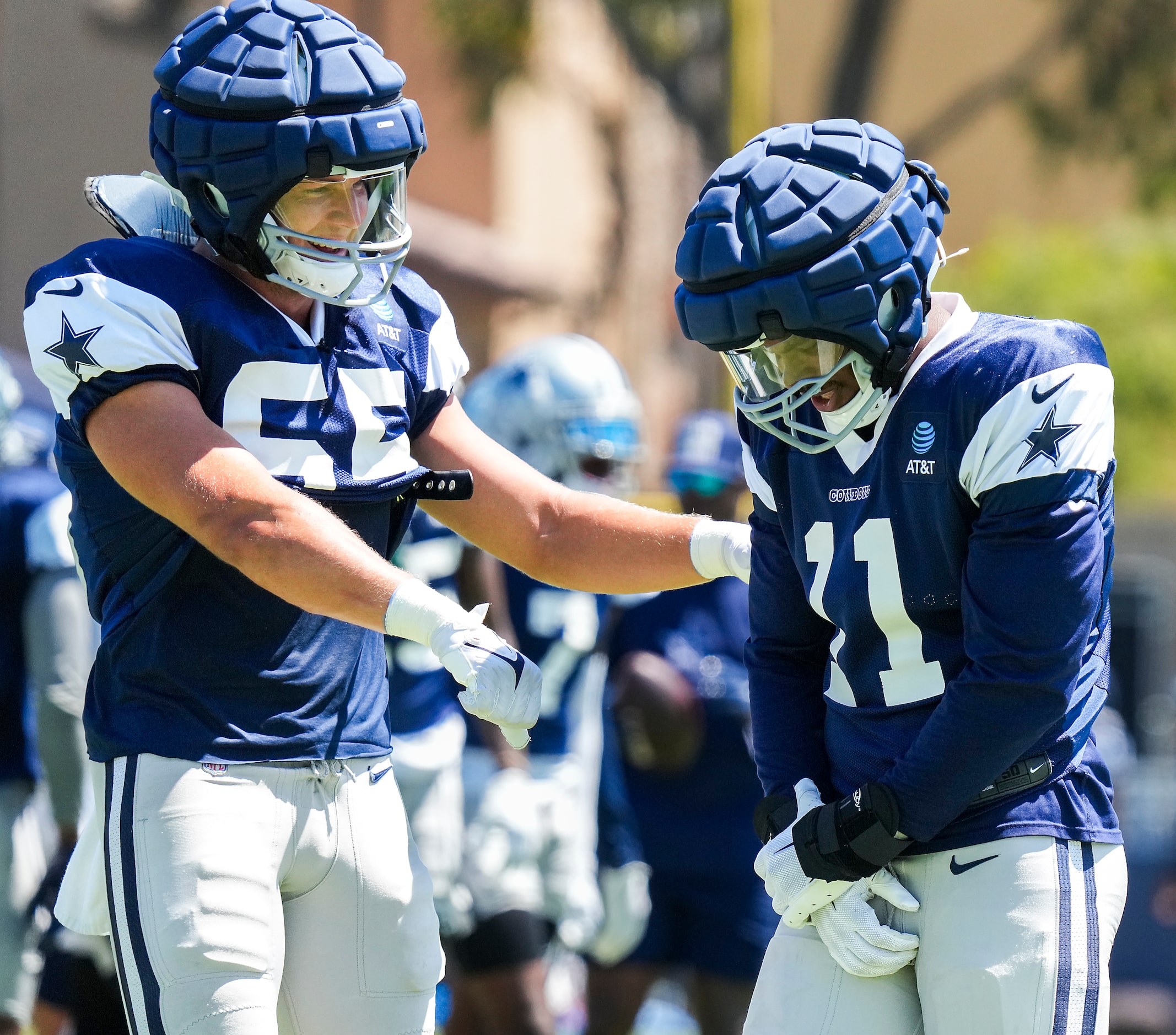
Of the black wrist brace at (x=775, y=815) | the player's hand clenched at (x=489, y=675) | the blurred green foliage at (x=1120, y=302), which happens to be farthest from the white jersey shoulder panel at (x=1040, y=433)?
the blurred green foliage at (x=1120, y=302)

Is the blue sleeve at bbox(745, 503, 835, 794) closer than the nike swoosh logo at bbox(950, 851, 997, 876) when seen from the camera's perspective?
No

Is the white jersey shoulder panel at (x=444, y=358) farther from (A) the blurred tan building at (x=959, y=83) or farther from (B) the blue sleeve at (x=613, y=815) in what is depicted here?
(A) the blurred tan building at (x=959, y=83)

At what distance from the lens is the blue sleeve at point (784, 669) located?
2717 mm

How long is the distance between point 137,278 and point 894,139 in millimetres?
1153

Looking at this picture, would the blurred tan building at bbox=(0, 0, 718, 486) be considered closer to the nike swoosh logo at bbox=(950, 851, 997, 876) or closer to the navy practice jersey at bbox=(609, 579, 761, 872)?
the navy practice jersey at bbox=(609, 579, 761, 872)

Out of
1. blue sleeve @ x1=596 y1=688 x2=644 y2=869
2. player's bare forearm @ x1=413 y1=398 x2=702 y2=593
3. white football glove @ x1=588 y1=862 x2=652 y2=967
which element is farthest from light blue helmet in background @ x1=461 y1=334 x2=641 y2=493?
player's bare forearm @ x1=413 y1=398 x2=702 y2=593

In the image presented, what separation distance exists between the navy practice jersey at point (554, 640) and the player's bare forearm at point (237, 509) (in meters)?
2.86

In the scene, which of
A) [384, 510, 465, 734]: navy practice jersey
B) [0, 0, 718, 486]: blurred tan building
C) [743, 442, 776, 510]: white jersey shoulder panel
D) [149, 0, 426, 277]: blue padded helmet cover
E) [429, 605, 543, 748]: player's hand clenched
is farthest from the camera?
[0, 0, 718, 486]: blurred tan building

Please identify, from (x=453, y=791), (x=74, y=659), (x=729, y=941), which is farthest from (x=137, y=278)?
(x=729, y=941)

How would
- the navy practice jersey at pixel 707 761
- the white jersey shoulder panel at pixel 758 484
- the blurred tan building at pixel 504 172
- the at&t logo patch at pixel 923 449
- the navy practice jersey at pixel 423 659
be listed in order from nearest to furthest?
the at&t logo patch at pixel 923 449 < the white jersey shoulder panel at pixel 758 484 < the navy practice jersey at pixel 423 659 < the navy practice jersey at pixel 707 761 < the blurred tan building at pixel 504 172

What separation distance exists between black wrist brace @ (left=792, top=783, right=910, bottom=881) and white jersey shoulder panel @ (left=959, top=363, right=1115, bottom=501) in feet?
1.52

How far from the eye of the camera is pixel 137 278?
2.55 metres

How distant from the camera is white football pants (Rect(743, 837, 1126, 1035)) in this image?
7.82ft

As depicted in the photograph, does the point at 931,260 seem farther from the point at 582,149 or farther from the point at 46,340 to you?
the point at 582,149
